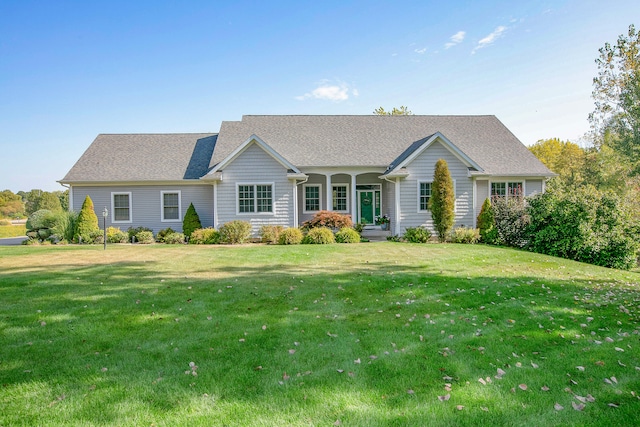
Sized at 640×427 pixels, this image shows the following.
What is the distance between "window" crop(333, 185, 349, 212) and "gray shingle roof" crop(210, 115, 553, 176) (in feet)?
6.82

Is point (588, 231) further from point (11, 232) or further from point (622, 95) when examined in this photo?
point (11, 232)

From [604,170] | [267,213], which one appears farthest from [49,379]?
[604,170]

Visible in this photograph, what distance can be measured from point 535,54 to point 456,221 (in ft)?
28.2

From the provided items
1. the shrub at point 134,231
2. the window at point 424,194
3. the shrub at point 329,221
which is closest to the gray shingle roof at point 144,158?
the shrub at point 134,231

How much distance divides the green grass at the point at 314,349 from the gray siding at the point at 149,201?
10202 mm

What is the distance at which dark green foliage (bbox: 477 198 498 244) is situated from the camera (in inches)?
637

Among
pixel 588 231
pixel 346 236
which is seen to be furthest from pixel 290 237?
pixel 588 231

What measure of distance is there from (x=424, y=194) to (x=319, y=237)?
608 cm

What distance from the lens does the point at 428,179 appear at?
17.3 meters

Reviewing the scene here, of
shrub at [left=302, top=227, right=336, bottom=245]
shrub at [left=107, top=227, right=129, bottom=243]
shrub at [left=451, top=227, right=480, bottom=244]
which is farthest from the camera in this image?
shrub at [left=107, top=227, right=129, bottom=243]

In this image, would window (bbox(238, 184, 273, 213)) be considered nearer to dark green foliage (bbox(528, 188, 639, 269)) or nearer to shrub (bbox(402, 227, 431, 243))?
shrub (bbox(402, 227, 431, 243))

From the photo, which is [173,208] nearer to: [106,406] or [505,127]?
[106,406]

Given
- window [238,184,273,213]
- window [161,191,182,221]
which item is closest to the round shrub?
window [161,191,182,221]

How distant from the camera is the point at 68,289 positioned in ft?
21.7
